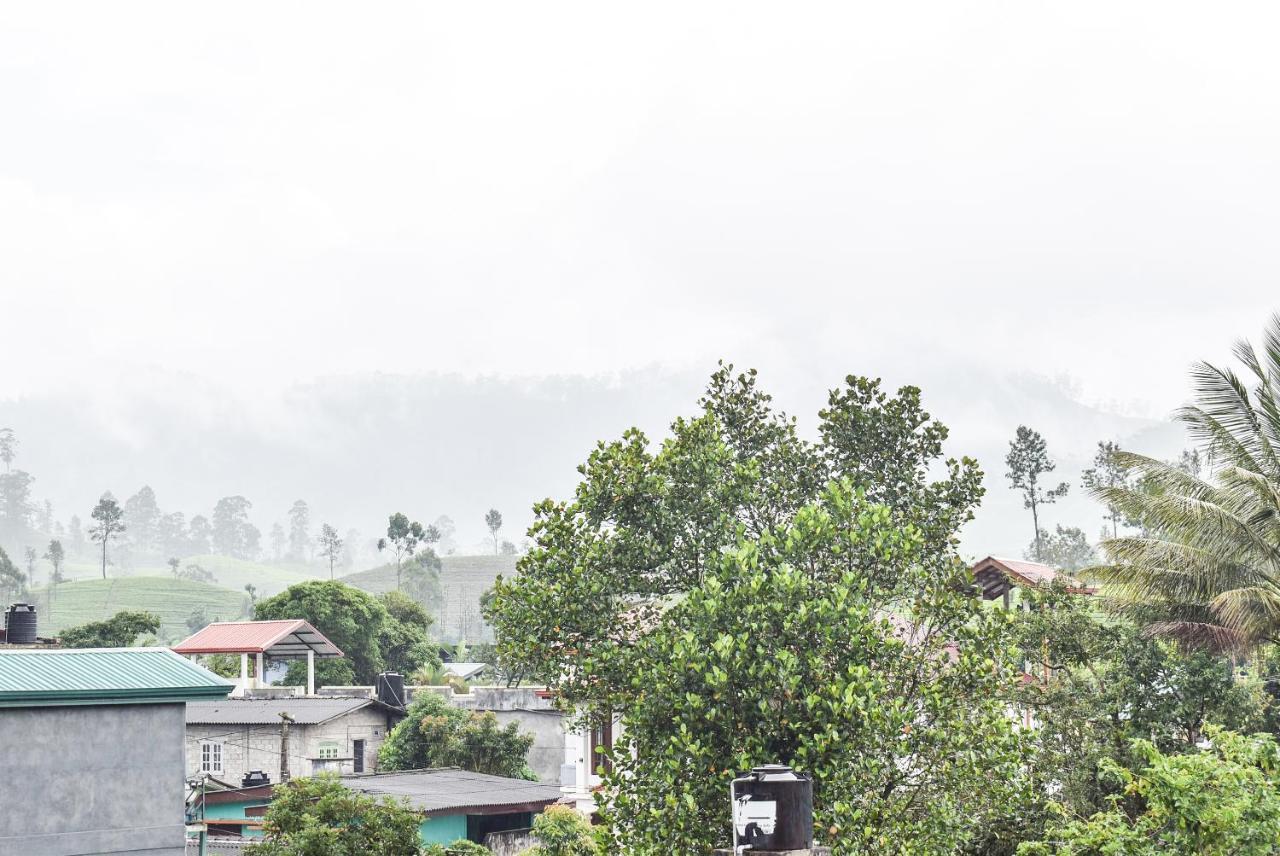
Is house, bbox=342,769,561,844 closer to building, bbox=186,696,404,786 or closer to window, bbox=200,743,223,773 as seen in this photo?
building, bbox=186,696,404,786

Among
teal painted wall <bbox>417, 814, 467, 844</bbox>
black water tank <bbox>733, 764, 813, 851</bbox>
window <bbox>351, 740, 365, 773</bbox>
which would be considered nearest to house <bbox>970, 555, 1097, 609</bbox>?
teal painted wall <bbox>417, 814, 467, 844</bbox>

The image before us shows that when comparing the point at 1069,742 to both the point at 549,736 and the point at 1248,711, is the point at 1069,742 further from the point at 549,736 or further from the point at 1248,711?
the point at 549,736

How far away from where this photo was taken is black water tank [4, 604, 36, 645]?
25922mm

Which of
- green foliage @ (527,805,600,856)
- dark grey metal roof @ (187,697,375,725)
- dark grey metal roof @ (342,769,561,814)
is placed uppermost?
dark grey metal roof @ (187,697,375,725)

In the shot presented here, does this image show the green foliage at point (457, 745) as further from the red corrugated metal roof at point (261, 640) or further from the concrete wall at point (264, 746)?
the red corrugated metal roof at point (261, 640)

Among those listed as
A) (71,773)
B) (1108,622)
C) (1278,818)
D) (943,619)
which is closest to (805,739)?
(943,619)

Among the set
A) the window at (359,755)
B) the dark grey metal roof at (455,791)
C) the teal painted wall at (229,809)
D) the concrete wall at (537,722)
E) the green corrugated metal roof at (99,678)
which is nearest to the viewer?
the green corrugated metal roof at (99,678)

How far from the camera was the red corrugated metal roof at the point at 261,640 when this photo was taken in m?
57.8

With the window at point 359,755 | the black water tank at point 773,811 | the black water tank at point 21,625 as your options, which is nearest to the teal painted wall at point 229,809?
the window at point 359,755

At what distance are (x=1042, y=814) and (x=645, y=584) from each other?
1033 cm

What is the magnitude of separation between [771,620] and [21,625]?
17388mm

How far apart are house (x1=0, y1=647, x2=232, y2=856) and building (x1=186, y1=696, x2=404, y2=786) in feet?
108

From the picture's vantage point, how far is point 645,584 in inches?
727

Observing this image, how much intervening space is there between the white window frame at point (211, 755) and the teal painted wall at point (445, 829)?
1735 centimetres
